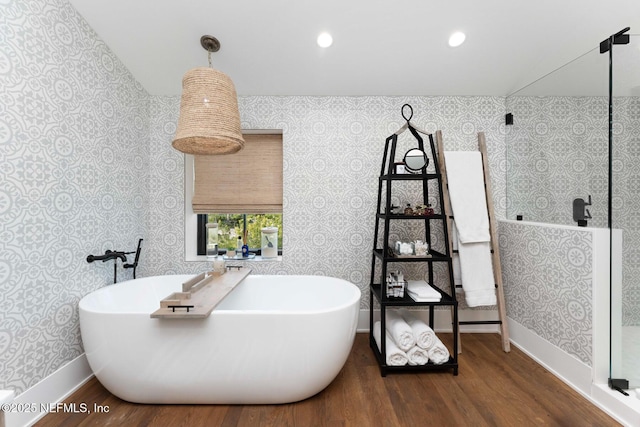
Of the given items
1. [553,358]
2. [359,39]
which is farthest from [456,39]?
[553,358]

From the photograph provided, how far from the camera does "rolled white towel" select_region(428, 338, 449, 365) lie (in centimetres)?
213

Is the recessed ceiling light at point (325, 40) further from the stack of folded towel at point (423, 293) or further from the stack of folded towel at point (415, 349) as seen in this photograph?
the stack of folded towel at point (415, 349)

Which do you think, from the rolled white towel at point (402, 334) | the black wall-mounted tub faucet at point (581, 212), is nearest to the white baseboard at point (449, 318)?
the rolled white towel at point (402, 334)

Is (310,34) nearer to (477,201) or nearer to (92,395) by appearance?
(477,201)

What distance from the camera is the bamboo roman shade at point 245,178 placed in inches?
115

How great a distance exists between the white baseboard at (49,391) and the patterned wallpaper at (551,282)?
291 centimetres

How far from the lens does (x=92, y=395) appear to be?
6.15 ft

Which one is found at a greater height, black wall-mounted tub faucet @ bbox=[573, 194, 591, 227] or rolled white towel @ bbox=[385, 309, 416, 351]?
black wall-mounted tub faucet @ bbox=[573, 194, 591, 227]

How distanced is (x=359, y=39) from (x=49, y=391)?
2.91 meters

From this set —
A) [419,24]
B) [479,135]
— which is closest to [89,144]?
[419,24]

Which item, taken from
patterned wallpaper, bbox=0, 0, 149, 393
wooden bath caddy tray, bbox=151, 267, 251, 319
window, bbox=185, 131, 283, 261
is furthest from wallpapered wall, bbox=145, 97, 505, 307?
wooden bath caddy tray, bbox=151, 267, 251, 319

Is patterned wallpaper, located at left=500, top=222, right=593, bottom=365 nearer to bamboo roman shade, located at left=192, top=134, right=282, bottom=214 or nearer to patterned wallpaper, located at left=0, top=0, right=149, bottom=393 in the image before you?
bamboo roman shade, located at left=192, top=134, right=282, bottom=214

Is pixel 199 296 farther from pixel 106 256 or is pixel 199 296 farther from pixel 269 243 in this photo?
pixel 269 243

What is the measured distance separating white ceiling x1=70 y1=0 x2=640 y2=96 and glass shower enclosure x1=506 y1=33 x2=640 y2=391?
11.9 inches
